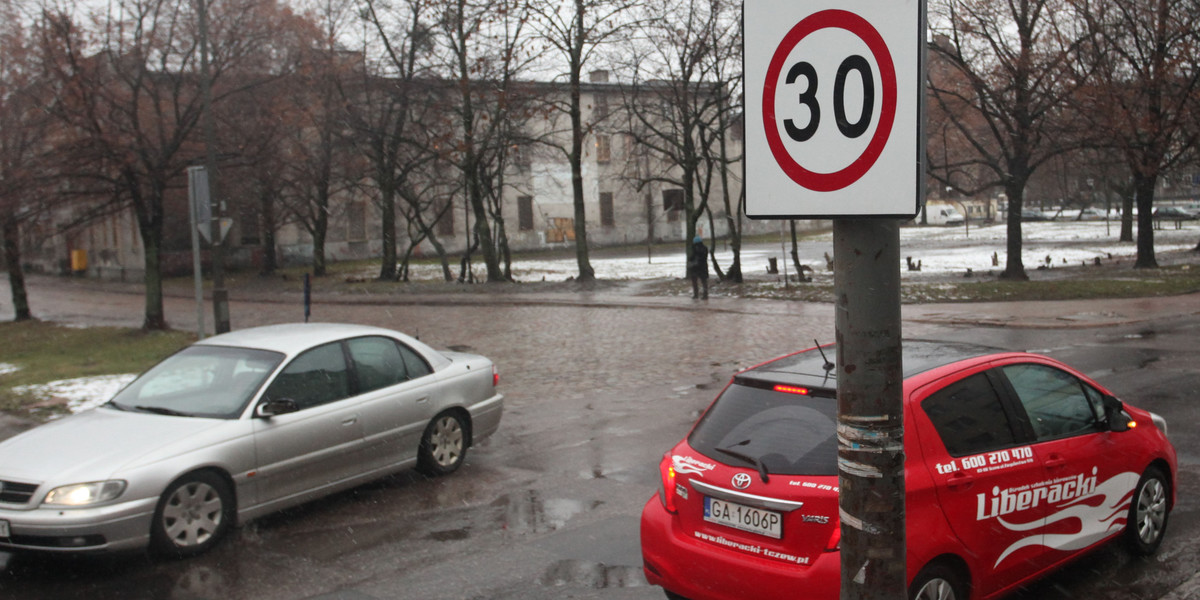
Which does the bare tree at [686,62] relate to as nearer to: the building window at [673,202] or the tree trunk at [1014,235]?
the tree trunk at [1014,235]

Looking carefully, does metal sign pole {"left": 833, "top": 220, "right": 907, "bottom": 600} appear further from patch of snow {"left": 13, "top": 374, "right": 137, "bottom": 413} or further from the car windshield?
patch of snow {"left": 13, "top": 374, "right": 137, "bottom": 413}

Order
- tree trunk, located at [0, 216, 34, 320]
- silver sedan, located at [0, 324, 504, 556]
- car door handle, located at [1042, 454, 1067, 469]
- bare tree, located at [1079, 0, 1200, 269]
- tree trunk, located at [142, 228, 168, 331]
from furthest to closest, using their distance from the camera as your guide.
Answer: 1. bare tree, located at [1079, 0, 1200, 269]
2. tree trunk, located at [0, 216, 34, 320]
3. tree trunk, located at [142, 228, 168, 331]
4. silver sedan, located at [0, 324, 504, 556]
5. car door handle, located at [1042, 454, 1067, 469]

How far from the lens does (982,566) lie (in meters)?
4.91

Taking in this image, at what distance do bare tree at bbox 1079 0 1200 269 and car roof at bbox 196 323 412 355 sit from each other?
77.4 ft

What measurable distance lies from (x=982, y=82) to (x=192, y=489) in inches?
1034

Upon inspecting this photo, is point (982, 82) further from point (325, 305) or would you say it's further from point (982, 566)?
point (982, 566)

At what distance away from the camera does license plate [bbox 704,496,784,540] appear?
15.4 feet

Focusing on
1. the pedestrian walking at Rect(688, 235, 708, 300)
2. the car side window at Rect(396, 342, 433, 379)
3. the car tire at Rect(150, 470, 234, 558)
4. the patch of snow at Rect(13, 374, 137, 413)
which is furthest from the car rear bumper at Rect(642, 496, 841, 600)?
the pedestrian walking at Rect(688, 235, 708, 300)

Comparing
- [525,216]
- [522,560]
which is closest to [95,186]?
[522,560]

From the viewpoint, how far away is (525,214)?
67.0m

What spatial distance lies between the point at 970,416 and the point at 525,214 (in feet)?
205

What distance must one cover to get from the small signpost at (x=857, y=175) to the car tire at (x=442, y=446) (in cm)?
656

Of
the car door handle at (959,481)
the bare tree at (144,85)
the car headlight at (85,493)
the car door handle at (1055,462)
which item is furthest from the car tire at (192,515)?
the bare tree at (144,85)

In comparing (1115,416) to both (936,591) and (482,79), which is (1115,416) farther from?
(482,79)
